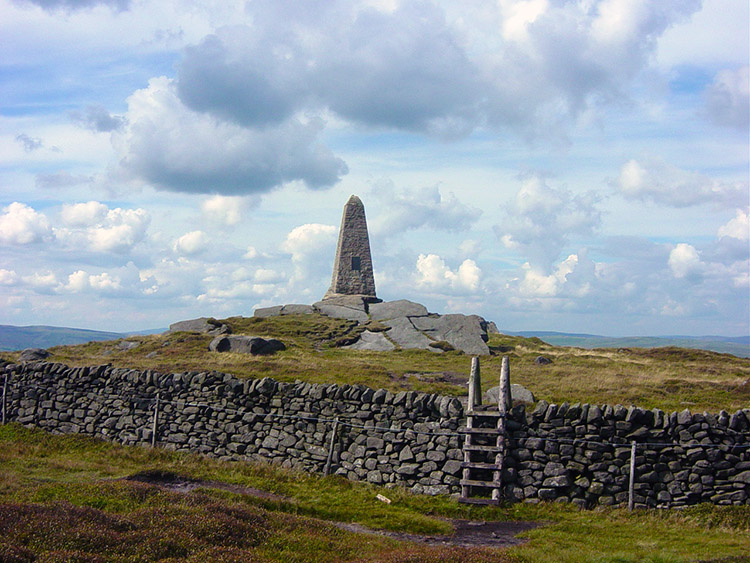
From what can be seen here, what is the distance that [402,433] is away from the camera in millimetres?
14391

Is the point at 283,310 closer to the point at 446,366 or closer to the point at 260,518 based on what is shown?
the point at 446,366

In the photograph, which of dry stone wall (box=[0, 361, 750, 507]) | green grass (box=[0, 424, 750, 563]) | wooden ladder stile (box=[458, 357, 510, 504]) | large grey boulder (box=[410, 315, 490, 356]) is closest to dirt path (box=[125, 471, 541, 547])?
green grass (box=[0, 424, 750, 563])

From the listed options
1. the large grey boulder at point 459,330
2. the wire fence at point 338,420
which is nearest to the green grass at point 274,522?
the wire fence at point 338,420

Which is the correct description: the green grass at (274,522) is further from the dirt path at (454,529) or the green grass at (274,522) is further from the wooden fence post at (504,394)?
the wooden fence post at (504,394)

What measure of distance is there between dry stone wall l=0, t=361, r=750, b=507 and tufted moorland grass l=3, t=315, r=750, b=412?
7.34 m

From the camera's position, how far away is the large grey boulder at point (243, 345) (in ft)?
119

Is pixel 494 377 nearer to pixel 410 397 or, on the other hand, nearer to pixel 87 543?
pixel 410 397

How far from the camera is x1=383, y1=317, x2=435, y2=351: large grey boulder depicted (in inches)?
1666

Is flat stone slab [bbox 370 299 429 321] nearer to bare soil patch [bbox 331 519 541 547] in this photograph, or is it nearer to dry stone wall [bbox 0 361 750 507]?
dry stone wall [bbox 0 361 750 507]

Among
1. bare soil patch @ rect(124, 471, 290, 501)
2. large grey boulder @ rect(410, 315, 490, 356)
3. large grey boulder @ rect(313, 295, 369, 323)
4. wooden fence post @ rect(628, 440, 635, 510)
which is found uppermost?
large grey boulder @ rect(313, 295, 369, 323)

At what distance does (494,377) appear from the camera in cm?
2920

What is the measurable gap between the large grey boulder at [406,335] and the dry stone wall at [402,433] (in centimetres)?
2524

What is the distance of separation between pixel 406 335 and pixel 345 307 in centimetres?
944

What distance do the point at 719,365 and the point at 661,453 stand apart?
3105 cm
